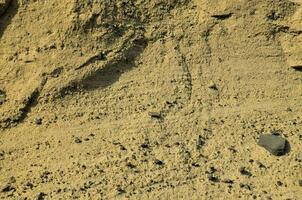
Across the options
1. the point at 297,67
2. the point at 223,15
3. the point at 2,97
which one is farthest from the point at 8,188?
the point at 297,67

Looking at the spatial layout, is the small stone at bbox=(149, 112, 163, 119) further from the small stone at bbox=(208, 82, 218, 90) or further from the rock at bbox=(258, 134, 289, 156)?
the rock at bbox=(258, 134, 289, 156)

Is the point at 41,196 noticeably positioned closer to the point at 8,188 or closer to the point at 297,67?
the point at 8,188

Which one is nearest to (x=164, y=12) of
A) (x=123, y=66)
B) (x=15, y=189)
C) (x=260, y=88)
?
(x=123, y=66)

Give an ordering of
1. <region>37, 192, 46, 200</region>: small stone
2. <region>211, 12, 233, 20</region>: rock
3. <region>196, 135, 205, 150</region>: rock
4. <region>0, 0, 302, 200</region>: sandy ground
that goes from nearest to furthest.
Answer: <region>37, 192, 46, 200</region>: small stone
<region>0, 0, 302, 200</region>: sandy ground
<region>196, 135, 205, 150</region>: rock
<region>211, 12, 233, 20</region>: rock

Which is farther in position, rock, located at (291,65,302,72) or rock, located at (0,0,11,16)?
rock, located at (291,65,302,72)

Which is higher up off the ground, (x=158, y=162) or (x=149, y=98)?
(x=149, y=98)

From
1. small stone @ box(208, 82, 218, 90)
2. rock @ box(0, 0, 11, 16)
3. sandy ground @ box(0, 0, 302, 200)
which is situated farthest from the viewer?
small stone @ box(208, 82, 218, 90)

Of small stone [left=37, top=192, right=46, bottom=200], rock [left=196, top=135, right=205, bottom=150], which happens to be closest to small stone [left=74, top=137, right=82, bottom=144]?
small stone [left=37, top=192, right=46, bottom=200]
